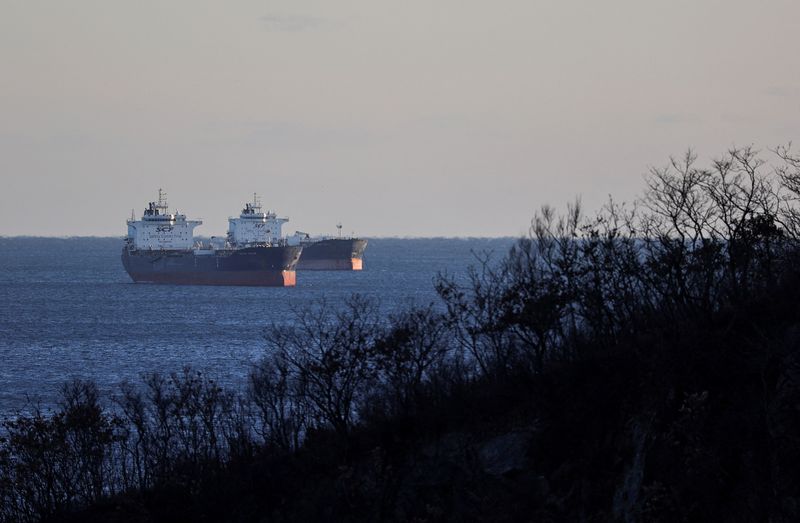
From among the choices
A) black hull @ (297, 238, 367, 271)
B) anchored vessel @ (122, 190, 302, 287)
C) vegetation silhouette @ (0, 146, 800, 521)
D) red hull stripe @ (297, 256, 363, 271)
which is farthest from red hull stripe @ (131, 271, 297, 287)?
vegetation silhouette @ (0, 146, 800, 521)

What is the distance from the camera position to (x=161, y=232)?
130500 millimetres

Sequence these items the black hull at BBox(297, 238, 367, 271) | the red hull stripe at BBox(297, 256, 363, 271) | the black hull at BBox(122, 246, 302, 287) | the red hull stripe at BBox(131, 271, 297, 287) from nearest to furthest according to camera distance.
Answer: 1. the black hull at BBox(122, 246, 302, 287)
2. the red hull stripe at BBox(131, 271, 297, 287)
3. the red hull stripe at BBox(297, 256, 363, 271)
4. the black hull at BBox(297, 238, 367, 271)

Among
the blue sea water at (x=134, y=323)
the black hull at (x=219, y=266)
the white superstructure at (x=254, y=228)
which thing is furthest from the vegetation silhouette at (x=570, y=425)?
the white superstructure at (x=254, y=228)

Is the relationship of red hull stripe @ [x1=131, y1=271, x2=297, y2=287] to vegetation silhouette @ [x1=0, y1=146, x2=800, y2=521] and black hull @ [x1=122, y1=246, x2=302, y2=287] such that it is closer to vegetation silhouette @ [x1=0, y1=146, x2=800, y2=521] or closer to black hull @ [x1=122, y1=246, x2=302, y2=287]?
black hull @ [x1=122, y1=246, x2=302, y2=287]

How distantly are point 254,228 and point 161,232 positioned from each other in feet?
44.7

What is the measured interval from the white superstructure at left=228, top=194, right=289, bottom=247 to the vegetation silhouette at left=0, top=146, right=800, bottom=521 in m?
111

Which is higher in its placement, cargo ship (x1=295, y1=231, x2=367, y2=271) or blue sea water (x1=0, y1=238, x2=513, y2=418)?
cargo ship (x1=295, y1=231, x2=367, y2=271)

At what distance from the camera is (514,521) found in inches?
822

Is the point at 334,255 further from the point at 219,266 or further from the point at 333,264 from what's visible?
the point at 219,266

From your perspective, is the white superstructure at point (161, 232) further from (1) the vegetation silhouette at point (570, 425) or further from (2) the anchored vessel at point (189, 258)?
(1) the vegetation silhouette at point (570, 425)

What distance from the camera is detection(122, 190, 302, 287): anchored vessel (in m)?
120

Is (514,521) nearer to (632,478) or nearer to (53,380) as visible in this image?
(632,478)

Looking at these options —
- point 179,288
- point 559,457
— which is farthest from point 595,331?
point 179,288

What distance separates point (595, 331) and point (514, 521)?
6.09 metres
